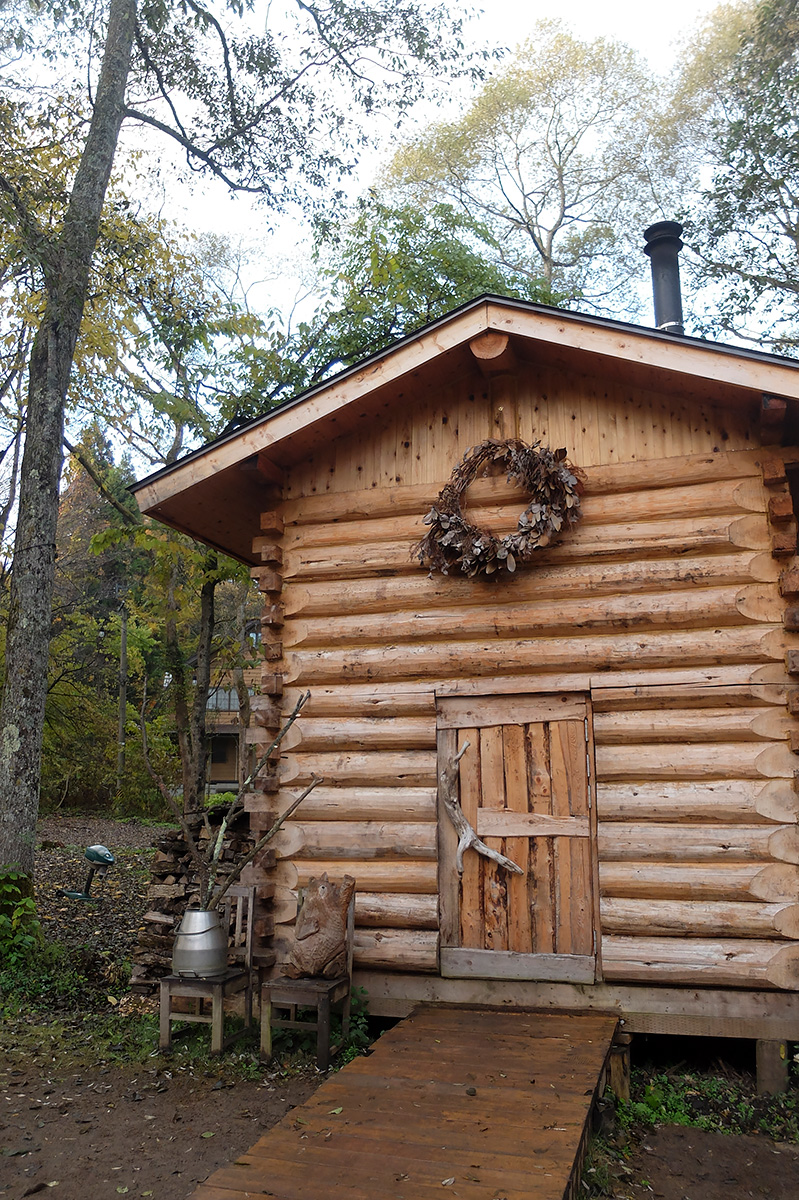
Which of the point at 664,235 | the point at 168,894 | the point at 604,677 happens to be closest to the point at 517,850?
the point at 604,677

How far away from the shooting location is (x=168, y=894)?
9.59m

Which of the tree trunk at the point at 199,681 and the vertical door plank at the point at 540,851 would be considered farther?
the tree trunk at the point at 199,681

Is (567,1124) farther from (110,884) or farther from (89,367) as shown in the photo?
(89,367)

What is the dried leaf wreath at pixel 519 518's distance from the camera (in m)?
6.86

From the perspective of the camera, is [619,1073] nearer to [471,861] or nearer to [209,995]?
[471,861]

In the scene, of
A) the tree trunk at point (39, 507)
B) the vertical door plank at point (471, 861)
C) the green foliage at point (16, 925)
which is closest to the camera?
the vertical door plank at point (471, 861)

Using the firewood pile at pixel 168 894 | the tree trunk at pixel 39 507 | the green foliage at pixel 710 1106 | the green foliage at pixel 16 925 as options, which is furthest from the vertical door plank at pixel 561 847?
the tree trunk at pixel 39 507

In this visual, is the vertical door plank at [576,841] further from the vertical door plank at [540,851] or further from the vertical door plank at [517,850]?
the vertical door plank at [517,850]

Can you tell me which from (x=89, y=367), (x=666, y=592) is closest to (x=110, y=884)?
(x=89, y=367)

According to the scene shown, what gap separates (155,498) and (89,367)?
9791 mm

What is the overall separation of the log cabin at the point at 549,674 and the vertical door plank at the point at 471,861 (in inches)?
0.9

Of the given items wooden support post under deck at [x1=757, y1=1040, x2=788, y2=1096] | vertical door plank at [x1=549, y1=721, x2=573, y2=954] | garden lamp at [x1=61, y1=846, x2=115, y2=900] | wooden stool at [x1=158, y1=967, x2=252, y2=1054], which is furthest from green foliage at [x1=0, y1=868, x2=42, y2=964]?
wooden support post under deck at [x1=757, y1=1040, x2=788, y2=1096]

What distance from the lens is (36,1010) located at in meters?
7.97

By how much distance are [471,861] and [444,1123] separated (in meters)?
2.57
